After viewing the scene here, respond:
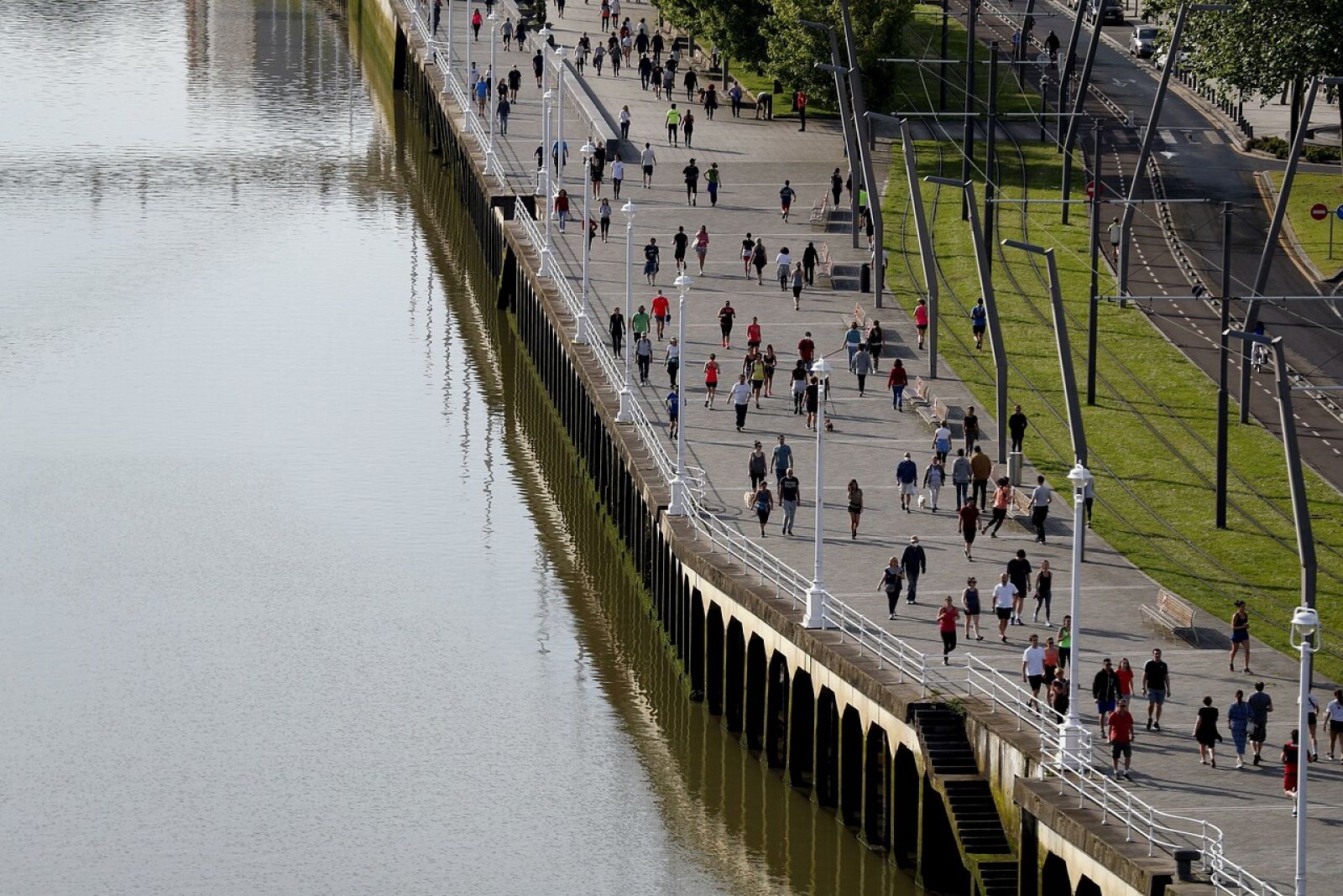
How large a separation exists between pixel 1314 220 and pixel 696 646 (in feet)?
130

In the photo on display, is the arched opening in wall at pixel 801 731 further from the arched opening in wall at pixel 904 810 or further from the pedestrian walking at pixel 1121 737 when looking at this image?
the pedestrian walking at pixel 1121 737

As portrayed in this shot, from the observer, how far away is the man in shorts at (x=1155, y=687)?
139 feet

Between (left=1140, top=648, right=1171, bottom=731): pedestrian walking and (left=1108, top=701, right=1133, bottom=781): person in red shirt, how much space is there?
1769 mm

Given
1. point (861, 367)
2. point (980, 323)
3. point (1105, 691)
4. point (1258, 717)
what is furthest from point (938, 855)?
point (980, 323)

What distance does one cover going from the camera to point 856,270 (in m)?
79.1

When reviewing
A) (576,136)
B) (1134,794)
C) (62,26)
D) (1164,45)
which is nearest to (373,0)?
(62,26)

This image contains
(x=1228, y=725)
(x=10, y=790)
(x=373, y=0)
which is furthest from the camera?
(x=373, y=0)

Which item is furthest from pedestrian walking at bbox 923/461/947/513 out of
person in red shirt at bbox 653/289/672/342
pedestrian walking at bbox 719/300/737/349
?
person in red shirt at bbox 653/289/672/342

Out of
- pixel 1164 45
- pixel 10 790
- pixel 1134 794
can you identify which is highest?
pixel 1164 45

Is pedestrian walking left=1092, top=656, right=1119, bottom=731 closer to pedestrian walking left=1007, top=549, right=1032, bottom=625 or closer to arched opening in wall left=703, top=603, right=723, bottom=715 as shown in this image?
pedestrian walking left=1007, top=549, right=1032, bottom=625

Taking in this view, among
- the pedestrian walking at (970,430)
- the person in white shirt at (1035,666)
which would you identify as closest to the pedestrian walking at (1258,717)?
the person in white shirt at (1035,666)

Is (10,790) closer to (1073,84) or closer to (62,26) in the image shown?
(1073,84)

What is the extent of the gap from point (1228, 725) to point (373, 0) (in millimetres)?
108215

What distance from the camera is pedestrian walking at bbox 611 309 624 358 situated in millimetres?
69375
